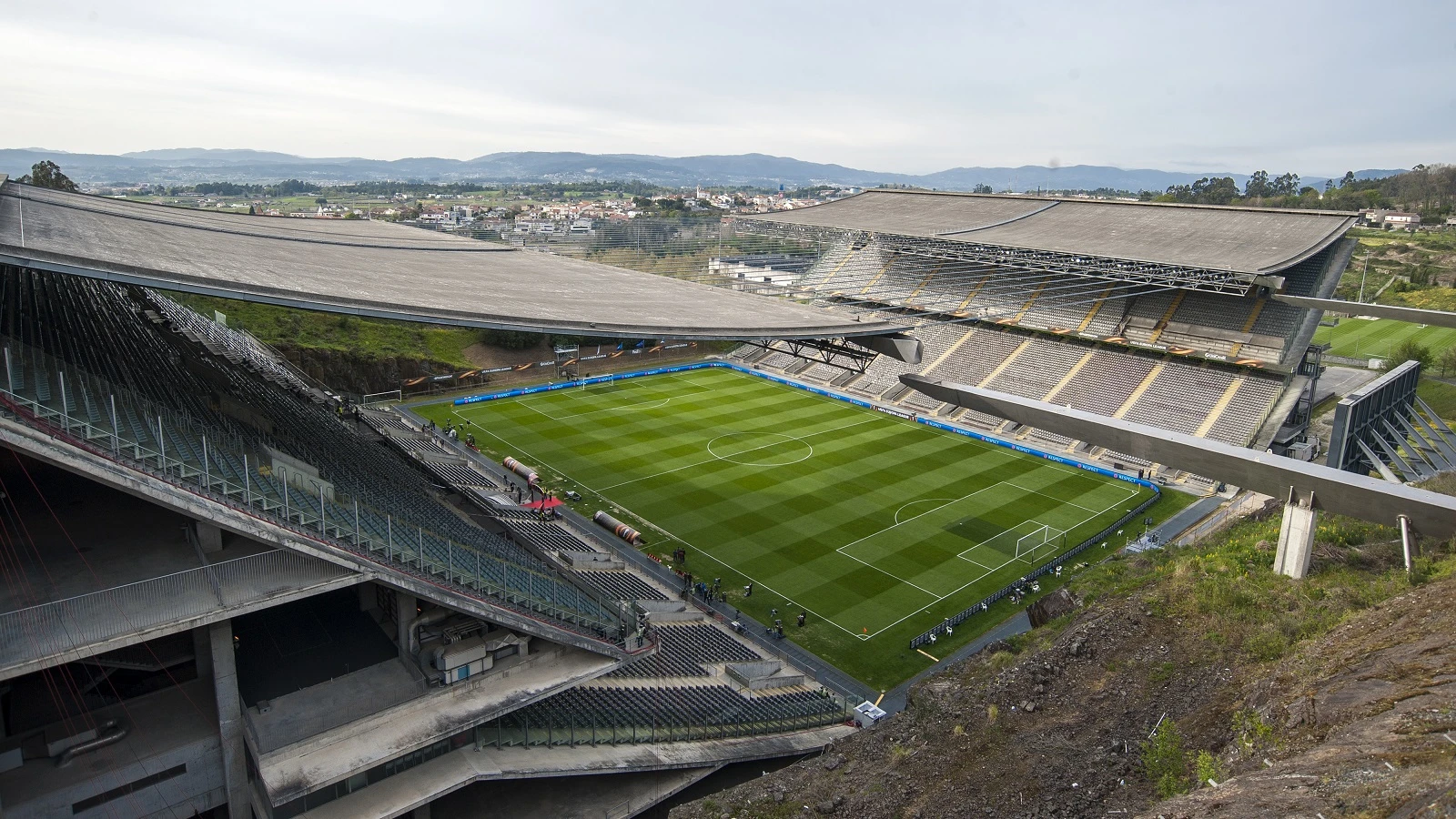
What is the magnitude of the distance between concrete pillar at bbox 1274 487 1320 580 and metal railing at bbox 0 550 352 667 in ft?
58.4

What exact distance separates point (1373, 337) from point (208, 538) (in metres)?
70.7

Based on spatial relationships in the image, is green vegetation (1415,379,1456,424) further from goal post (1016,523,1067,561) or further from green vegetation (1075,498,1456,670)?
green vegetation (1075,498,1456,670)

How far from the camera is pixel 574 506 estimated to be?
95.8ft

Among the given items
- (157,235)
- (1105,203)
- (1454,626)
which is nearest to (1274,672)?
(1454,626)

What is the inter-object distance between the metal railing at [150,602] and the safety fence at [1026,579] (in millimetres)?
14648

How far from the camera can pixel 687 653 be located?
19.5m

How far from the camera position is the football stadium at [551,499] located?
1291cm

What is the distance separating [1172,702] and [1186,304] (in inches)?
1449

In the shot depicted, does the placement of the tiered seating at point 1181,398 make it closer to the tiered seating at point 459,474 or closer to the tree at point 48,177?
the tiered seating at point 459,474

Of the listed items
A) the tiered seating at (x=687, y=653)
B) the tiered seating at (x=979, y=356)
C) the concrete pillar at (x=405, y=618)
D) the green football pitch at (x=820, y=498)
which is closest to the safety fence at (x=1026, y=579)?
the green football pitch at (x=820, y=498)

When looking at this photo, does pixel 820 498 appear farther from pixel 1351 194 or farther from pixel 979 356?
pixel 1351 194

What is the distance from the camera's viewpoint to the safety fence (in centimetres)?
2139

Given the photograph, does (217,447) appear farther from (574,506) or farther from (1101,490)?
(1101,490)

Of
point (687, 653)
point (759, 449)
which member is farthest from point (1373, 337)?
point (687, 653)
